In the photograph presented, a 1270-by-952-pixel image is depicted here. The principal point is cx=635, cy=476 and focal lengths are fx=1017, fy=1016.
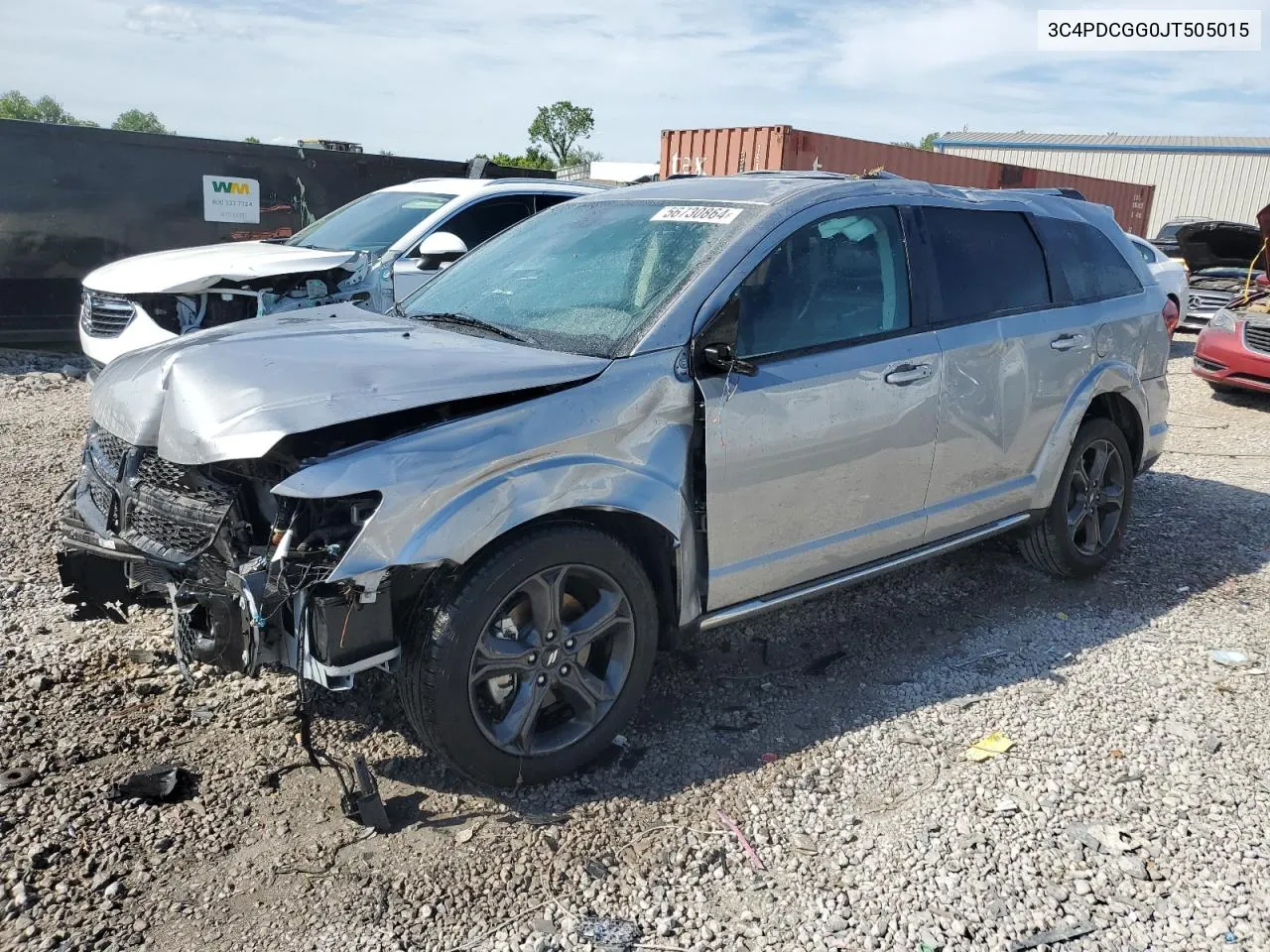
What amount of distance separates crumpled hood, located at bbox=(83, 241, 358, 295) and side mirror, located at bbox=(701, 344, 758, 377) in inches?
169

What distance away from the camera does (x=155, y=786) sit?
309 centimetres

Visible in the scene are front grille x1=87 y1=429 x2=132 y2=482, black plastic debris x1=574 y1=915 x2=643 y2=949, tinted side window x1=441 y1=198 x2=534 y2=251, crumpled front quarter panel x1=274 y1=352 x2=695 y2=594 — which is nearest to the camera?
black plastic debris x1=574 y1=915 x2=643 y2=949

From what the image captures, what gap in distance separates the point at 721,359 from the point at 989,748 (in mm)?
1661

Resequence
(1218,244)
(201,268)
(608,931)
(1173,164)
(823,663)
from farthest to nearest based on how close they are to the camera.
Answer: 1. (1173,164)
2. (1218,244)
3. (201,268)
4. (823,663)
5. (608,931)

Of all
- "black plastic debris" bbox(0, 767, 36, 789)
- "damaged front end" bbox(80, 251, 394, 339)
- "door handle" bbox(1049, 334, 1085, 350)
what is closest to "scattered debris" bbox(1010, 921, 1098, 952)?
"door handle" bbox(1049, 334, 1085, 350)

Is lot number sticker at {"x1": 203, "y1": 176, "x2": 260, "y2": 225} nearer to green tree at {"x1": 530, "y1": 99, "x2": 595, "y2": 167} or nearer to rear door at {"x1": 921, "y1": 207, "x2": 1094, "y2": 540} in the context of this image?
rear door at {"x1": 921, "y1": 207, "x2": 1094, "y2": 540}

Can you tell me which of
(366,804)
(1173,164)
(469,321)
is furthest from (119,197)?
(1173,164)

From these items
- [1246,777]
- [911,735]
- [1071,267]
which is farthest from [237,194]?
[1246,777]

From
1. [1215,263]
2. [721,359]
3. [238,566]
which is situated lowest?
[238,566]

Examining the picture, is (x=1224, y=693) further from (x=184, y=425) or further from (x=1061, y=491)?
(x=184, y=425)

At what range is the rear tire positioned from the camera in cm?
489

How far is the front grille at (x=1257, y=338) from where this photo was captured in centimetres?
1002

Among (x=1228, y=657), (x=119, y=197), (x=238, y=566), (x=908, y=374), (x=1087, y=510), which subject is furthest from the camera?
(x=119, y=197)

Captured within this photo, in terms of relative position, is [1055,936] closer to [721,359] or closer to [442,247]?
[721,359]
